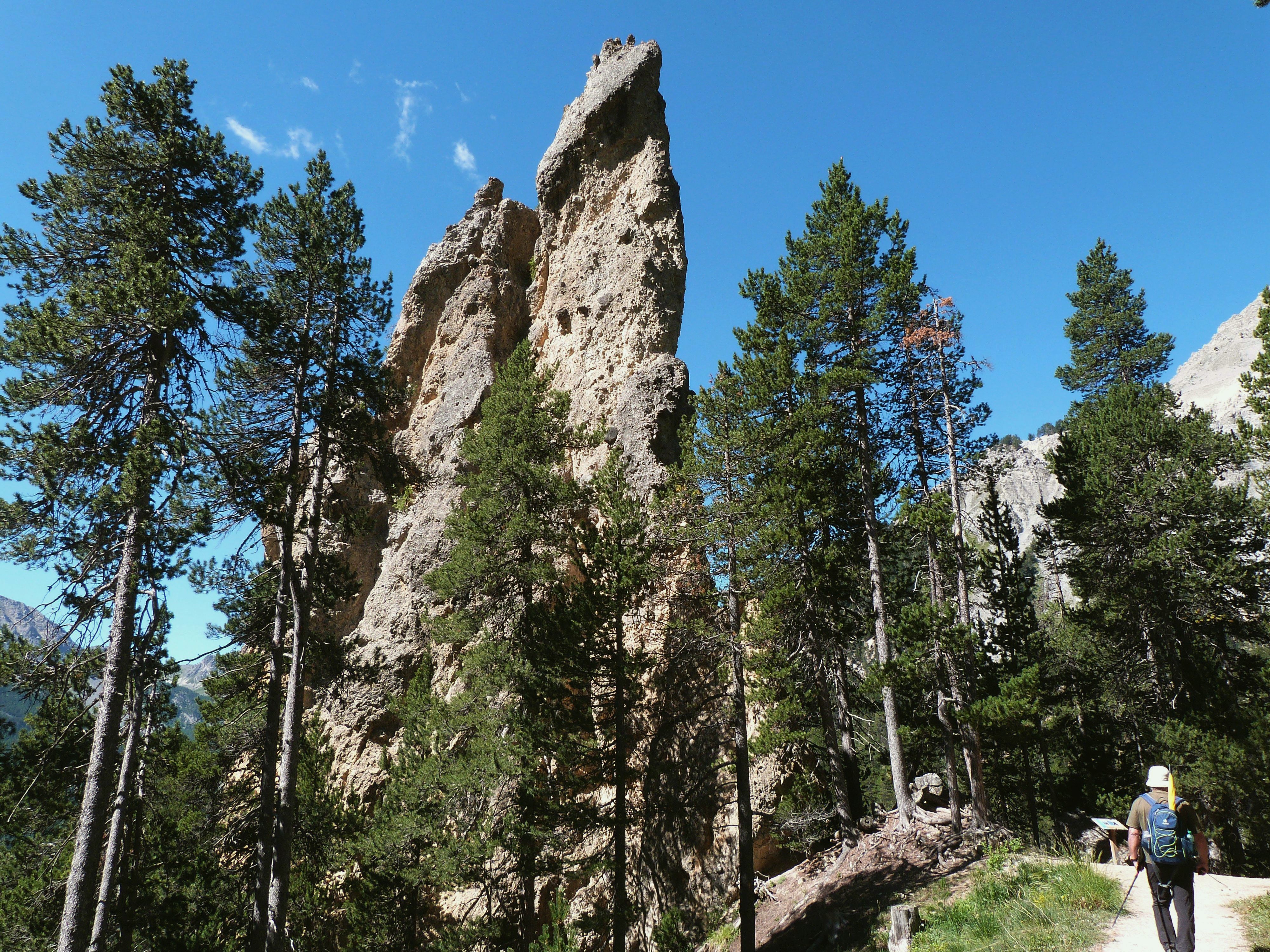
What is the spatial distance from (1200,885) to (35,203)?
68.3ft

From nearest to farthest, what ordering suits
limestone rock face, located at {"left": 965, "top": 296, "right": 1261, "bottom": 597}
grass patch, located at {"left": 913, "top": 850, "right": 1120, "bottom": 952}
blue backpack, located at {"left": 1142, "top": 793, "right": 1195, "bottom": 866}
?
blue backpack, located at {"left": 1142, "top": 793, "right": 1195, "bottom": 866} < grass patch, located at {"left": 913, "top": 850, "right": 1120, "bottom": 952} < limestone rock face, located at {"left": 965, "top": 296, "right": 1261, "bottom": 597}

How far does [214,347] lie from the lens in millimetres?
11336

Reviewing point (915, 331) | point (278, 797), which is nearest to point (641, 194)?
point (915, 331)

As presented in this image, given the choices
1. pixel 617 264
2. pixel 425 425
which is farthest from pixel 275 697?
pixel 617 264

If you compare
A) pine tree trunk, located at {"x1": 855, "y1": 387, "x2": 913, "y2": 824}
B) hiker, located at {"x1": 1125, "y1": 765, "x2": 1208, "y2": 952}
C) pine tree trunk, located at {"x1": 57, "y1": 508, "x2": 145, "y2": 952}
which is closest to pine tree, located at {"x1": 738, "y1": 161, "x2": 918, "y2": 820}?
pine tree trunk, located at {"x1": 855, "y1": 387, "x2": 913, "y2": 824}

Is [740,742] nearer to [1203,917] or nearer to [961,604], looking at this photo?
[961,604]

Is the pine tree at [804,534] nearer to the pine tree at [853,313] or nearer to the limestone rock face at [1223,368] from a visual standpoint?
the pine tree at [853,313]

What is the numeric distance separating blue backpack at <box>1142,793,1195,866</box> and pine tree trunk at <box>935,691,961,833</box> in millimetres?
7762

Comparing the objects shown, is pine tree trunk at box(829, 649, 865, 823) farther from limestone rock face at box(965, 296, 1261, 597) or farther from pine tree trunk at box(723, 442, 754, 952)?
limestone rock face at box(965, 296, 1261, 597)

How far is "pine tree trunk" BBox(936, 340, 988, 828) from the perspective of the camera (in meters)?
13.7

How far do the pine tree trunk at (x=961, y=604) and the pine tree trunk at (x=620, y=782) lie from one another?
23.3 feet

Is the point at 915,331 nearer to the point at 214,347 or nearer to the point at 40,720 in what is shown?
the point at 214,347

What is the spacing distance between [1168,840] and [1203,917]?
9.48ft

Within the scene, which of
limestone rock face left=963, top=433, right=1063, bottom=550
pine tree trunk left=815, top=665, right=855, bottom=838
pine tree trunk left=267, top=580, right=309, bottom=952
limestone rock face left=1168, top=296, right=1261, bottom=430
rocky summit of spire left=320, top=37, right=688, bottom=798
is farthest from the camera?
limestone rock face left=963, top=433, right=1063, bottom=550
